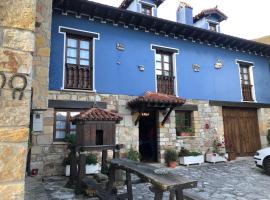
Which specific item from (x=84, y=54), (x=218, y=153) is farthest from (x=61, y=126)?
(x=218, y=153)

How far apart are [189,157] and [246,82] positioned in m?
5.62

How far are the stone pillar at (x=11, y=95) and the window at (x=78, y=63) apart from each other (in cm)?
661

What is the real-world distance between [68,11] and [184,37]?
5128mm

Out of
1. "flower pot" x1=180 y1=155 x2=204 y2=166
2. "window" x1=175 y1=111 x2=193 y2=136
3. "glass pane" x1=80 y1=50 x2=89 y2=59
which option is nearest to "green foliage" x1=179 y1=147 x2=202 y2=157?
"flower pot" x1=180 y1=155 x2=204 y2=166

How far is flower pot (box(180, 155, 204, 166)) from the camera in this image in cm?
930

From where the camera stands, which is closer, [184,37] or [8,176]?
[8,176]

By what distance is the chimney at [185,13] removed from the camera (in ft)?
41.3

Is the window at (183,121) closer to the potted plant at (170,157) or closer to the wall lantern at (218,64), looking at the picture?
the potted plant at (170,157)

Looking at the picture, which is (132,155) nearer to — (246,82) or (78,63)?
(78,63)

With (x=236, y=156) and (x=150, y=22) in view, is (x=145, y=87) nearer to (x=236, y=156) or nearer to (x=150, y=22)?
(x=150, y=22)

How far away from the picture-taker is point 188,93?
1041 centimetres

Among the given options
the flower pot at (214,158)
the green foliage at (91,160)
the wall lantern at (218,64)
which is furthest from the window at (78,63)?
the wall lantern at (218,64)

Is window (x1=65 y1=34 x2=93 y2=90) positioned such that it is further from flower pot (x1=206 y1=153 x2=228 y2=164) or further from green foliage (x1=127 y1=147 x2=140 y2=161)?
flower pot (x1=206 y1=153 x2=228 y2=164)

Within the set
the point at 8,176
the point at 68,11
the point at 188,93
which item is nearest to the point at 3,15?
the point at 8,176
